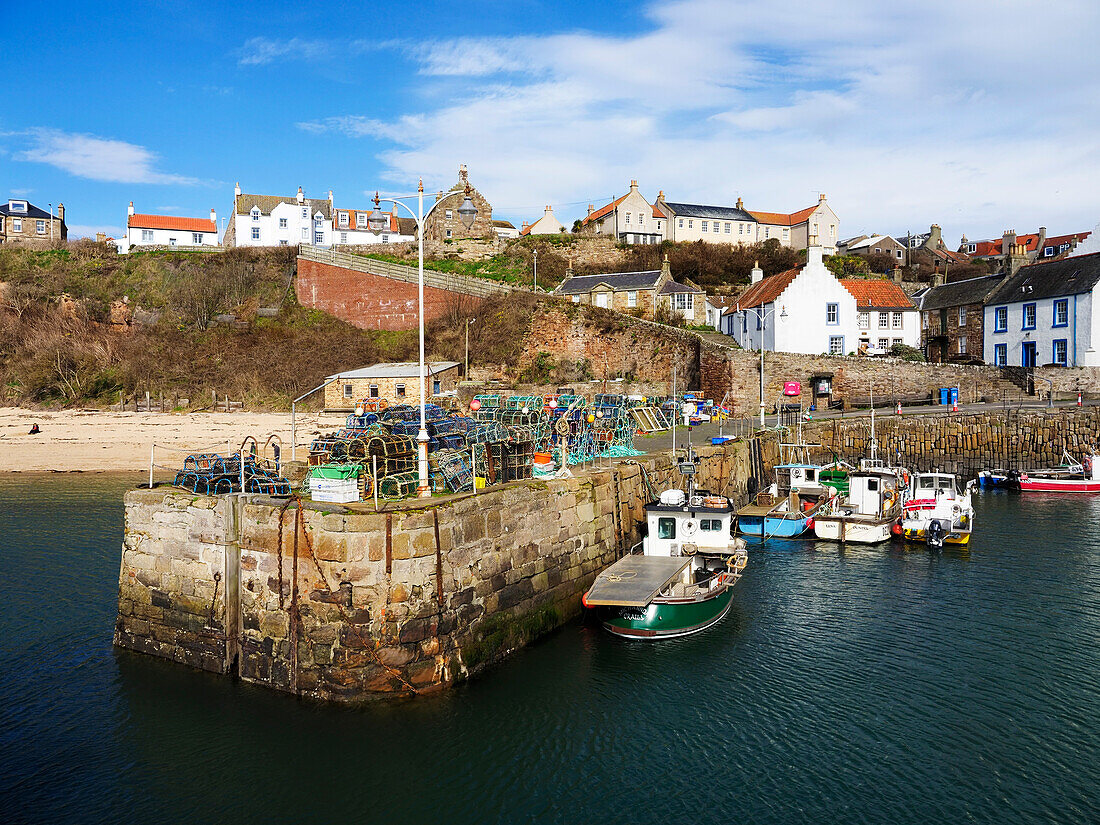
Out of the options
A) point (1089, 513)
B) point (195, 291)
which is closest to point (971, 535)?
point (1089, 513)

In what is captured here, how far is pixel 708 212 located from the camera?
71.7m

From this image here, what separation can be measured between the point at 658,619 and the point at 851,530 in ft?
40.4

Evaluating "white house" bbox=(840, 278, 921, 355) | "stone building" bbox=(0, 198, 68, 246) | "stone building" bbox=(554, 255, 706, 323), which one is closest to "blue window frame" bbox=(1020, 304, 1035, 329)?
"white house" bbox=(840, 278, 921, 355)

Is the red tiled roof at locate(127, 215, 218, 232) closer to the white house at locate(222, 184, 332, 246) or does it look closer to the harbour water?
the white house at locate(222, 184, 332, 246)

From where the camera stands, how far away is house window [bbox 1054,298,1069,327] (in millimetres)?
45625

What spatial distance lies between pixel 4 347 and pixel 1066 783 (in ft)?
196

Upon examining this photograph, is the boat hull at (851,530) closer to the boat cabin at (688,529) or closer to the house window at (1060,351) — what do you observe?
the boat cabin at (688,529)

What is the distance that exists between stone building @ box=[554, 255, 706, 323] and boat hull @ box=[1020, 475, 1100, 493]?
22.4m

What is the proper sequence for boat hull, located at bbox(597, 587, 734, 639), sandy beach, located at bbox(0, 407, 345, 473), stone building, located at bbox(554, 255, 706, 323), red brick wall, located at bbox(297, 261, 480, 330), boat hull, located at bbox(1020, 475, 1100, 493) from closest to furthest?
1. boat hull, located at bbox(597, 587, 734, 639)
2. boat hull, located at bbox(1020, 475, 1100, 493)
3. sandy beach, located at bbox(0, 407, 345, 473)
4. stone building, located at bbox(554, 255, 706, 323)
5. red brick wall, located at bbox(297, 261, 480, 330)

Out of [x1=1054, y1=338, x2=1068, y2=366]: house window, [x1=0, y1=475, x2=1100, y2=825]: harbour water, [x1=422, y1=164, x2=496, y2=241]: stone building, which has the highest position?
[x1=422, y1=164, x2=496, y2=241]: stone building

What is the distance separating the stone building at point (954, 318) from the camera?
51.5 meters

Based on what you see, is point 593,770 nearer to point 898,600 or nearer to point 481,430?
point 481,430

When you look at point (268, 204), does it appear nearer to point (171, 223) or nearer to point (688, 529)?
point (171, 223)

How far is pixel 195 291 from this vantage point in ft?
191
